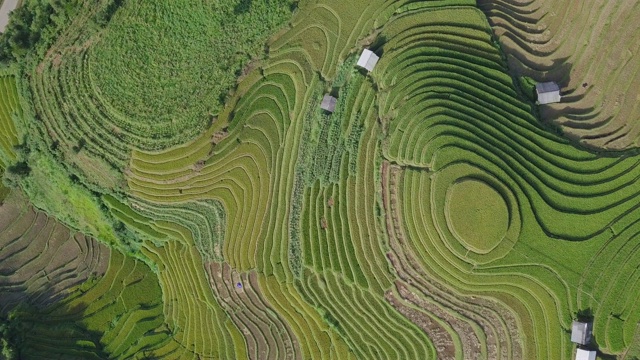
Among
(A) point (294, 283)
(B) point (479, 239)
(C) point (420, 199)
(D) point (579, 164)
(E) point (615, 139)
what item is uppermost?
(E) point (615, 139)

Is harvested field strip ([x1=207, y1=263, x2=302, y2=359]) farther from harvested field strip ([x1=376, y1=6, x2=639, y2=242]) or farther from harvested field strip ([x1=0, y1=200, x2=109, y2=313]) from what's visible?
harvested field strip ([x1=376, y1=6, x2=639, y2=242])

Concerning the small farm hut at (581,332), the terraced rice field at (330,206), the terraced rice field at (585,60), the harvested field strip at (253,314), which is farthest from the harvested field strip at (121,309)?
the terraced rice field at (585,60)

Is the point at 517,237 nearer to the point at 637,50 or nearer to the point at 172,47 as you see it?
the point at 637,50

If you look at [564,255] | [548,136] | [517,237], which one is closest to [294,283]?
[517,237]

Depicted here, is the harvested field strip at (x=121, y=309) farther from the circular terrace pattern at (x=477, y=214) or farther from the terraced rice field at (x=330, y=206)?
the circular terrace pattern at (x=477, y=214)

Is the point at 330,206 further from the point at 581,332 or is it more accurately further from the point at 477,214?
the point at 581,332
